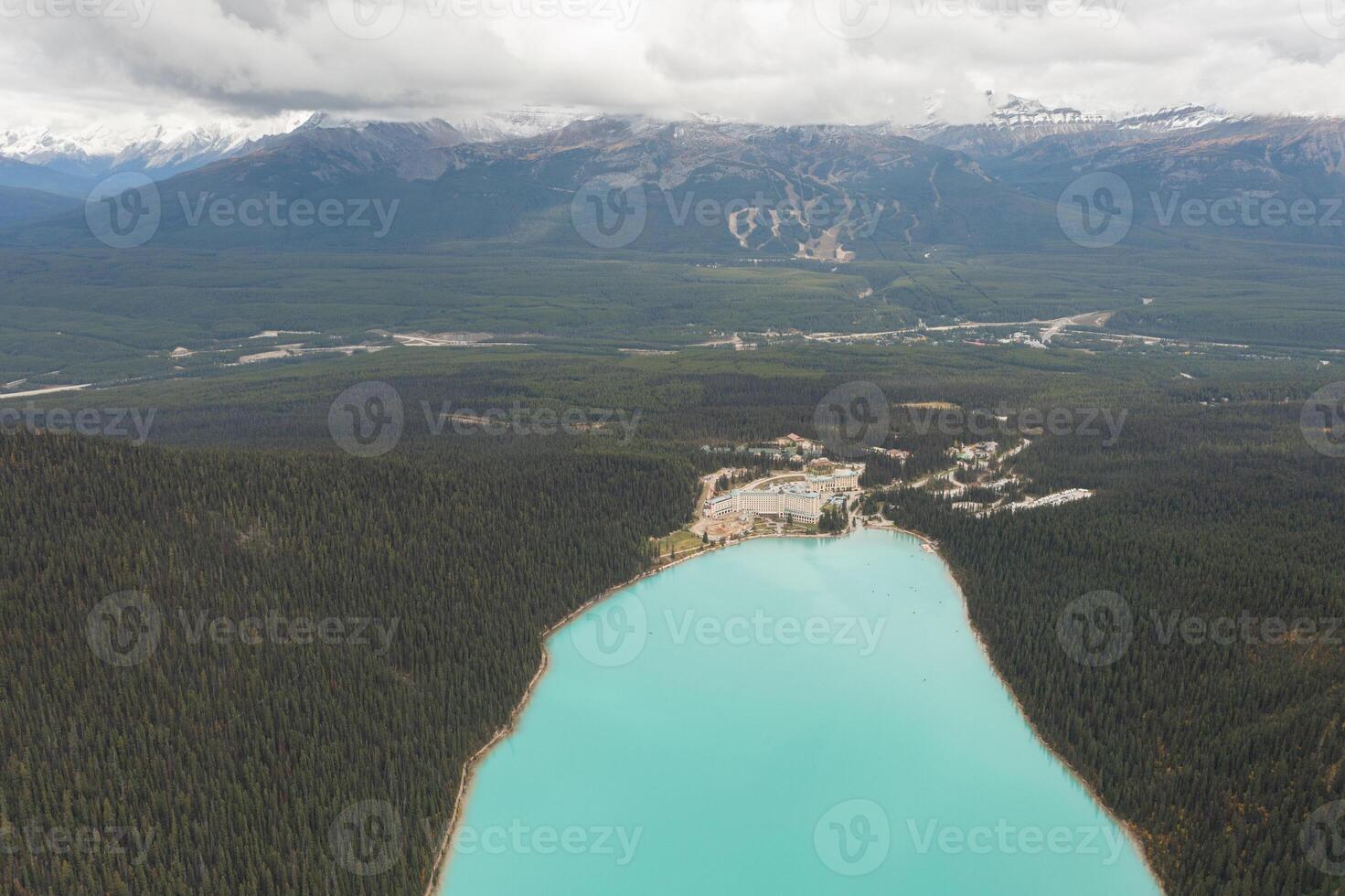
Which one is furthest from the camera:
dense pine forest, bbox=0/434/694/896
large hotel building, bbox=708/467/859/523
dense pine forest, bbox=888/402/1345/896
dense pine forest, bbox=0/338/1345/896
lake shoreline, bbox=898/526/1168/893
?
large hotel building, bbox=708/467/859/523

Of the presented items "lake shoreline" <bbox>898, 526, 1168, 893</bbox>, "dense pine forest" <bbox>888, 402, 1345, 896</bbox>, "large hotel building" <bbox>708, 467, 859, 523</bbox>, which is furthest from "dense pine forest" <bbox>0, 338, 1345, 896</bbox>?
"large hotel building" <bbox>708, 467, 859, 523</bbox>

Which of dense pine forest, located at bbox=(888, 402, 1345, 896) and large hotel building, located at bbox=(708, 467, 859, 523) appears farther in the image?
large hotel building, located at bbox=(708, 467, 859, 523)

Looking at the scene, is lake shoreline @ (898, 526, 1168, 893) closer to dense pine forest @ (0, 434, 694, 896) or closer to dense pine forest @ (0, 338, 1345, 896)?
dense pine forest @ (0, 338, 1345, 896)

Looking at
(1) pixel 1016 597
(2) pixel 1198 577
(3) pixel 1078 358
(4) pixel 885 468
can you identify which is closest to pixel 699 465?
(4) pixel 885 468

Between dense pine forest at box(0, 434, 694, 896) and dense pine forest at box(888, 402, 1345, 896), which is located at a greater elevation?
dense pine forest at box(0, 434, 694, 896)

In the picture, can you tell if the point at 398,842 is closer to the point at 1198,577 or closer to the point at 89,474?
the point at 89,474

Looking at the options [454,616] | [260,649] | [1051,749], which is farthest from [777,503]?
[260,649]
